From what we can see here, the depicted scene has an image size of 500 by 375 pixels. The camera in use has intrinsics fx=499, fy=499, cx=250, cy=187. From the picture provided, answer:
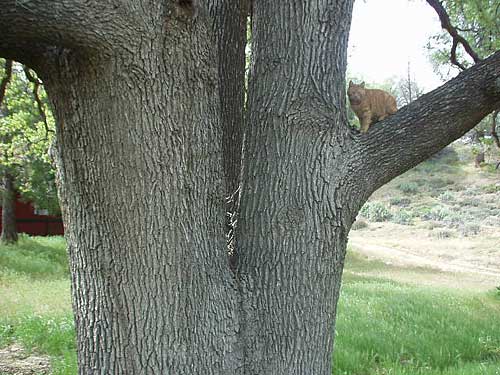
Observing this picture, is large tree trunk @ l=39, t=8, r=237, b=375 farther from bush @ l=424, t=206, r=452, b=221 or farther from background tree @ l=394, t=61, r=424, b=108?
background tree @ l=394, t=61, r=424, b=108

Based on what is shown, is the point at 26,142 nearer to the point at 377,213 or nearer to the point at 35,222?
the point at 35,222

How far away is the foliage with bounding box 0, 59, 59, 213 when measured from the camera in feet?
36.2

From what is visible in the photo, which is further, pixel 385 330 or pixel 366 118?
pixel 385 330

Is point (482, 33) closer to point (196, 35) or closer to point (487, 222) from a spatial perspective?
point (196, 35)

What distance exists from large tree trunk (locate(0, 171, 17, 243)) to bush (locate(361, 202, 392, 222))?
806 inches

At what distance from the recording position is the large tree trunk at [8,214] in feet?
56.5

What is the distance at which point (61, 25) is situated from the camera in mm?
1852

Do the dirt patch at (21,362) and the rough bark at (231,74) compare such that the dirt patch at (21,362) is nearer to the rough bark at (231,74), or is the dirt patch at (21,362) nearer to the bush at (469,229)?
the rough bark at (231,74)

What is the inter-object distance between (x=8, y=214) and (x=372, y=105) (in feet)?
55.5

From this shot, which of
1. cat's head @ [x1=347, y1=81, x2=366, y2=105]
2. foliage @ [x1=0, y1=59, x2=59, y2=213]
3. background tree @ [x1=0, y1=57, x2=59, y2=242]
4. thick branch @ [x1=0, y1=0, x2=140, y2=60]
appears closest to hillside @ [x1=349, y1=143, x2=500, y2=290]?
cat's head @ [x1=347, y1=81, x2=366, y2=105]

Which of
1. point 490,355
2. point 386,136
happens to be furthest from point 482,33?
point 386,136

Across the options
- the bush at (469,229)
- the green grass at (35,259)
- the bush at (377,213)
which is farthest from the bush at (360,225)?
the green grass at (35,259)

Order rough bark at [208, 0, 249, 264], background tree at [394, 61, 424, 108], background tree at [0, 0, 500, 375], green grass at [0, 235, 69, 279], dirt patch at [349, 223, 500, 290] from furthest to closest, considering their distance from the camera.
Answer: background tree at [394, 61, 424, 108] < dirt patch at [349, 223, 500, 290] < green grass at [0, 235, 69, 279] < rough bark at [208, 0, 249, 264] < background tree at [0, 0, 500, 375]

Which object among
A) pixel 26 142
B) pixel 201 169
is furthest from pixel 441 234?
pixel 201 169
